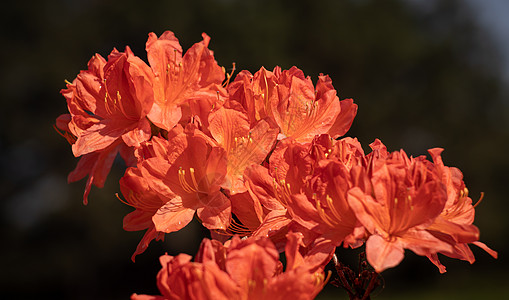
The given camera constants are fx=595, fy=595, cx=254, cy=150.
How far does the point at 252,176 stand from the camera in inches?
57.7

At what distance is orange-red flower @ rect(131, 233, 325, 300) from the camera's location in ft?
3.71

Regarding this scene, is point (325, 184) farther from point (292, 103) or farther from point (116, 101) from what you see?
point (116, 101)

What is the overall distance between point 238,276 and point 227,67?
13.0 m

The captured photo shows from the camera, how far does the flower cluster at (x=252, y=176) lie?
1.22m

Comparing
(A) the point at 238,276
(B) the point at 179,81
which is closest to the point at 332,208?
(A) the point at 238,276

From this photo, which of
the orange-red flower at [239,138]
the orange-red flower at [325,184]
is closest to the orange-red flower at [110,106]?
the orange-red flower at [239,138]

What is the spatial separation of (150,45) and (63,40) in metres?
14.6

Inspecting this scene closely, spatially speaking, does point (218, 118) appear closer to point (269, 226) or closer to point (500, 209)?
point (269, 226)

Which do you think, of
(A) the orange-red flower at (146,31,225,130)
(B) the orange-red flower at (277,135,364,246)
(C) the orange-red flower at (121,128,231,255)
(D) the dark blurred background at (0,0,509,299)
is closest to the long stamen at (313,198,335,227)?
(B) the orange-red flower at (277,135,364,246)

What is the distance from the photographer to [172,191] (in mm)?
1574

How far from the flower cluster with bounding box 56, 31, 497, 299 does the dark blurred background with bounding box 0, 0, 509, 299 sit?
12.5 metres

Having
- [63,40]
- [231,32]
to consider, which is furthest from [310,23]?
[63,40]

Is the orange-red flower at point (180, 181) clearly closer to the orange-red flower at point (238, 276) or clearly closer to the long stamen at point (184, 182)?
the long stamen at point (184, 182)

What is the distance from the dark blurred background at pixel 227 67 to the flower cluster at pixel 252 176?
1249cm
